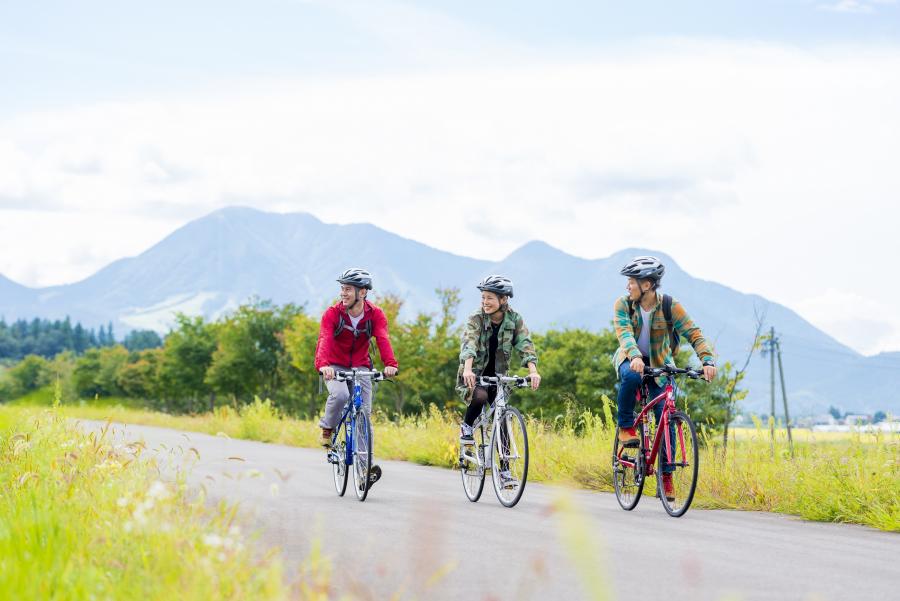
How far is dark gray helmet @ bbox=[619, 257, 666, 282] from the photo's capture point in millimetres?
9781

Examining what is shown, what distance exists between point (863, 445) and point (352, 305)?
4864mm

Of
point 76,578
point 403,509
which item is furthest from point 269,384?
point 76,578

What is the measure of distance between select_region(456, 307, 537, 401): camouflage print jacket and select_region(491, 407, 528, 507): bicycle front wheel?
22.1 inches

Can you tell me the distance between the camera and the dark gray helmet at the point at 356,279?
10.8m

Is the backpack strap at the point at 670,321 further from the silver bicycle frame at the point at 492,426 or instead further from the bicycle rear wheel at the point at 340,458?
the bicycle rear wheel at the point at 340,458

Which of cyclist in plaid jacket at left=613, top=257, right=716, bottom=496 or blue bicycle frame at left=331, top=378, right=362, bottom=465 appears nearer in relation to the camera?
cyclist in plaid jacket at left=613, top=257, right=716, bottom=496

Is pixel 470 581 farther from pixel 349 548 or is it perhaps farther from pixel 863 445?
pixel 863 445

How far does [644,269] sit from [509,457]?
2065 millimetres

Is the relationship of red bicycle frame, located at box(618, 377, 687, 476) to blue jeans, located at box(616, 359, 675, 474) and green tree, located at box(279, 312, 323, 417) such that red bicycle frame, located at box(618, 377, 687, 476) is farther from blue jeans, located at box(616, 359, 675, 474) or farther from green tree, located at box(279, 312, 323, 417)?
→ green tree, located at box(279, 312, 323, 417)

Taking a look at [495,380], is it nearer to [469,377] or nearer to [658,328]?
[469,377]

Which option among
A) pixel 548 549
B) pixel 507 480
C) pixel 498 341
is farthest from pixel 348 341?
pixel 548 549

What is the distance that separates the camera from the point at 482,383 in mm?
10555

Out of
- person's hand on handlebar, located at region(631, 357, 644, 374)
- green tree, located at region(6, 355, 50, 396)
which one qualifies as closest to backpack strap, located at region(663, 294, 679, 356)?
person's hand on handlebar, located at region(631, 357, 644, 374)

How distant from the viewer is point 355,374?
11.0 meters
